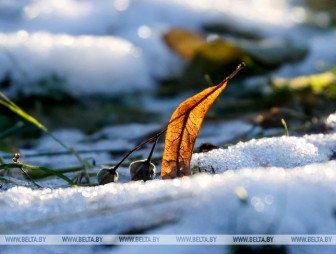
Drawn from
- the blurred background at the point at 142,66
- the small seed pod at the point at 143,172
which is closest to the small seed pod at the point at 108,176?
the small seed pod at the point at 143,172

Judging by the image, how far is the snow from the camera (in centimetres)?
77

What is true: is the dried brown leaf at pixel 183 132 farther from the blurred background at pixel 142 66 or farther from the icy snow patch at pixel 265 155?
the blurred background at pixel 142 66

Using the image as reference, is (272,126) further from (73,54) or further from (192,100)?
(73,54)

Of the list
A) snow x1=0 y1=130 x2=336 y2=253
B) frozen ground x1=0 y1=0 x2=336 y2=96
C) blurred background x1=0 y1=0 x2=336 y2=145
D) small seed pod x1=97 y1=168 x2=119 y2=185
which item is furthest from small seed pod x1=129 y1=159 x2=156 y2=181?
frozen ground x1=0 y1=0 x2=336 y2=96

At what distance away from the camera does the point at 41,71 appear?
2420 millimetres

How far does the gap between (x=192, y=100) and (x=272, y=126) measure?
804mm

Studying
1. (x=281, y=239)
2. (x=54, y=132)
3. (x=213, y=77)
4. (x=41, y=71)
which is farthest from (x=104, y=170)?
(x=213, y=77)

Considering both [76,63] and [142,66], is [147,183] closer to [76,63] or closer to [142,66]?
[76,63]

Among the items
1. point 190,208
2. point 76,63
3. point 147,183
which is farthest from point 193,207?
point 76,63

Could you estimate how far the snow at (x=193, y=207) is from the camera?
2.53 feet

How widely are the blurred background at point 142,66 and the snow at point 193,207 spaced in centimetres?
84

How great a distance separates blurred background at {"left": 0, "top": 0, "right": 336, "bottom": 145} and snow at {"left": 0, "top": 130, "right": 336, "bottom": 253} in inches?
33.2

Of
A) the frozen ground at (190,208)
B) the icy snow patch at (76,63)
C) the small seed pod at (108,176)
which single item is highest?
the icy snow patch at (76,63)

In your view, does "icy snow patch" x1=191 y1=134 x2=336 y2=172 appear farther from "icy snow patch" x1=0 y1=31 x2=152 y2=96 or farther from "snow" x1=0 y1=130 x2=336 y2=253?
"icy snow patch" x1=0 y1=31 x2=152 y2=96
